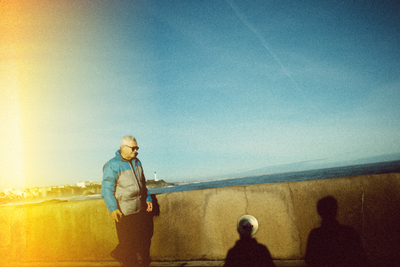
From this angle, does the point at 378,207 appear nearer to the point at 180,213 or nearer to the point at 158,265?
the point at 180,213

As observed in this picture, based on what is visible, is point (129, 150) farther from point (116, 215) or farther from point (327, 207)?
point (327, 207)

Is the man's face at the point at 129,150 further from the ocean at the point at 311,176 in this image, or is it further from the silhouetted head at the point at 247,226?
the ocean at the point at 311,176

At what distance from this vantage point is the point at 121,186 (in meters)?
2.74

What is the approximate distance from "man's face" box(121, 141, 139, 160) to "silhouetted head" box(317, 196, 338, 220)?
2511mm

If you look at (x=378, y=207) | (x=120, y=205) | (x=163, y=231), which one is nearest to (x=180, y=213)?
(x=163, y=231)

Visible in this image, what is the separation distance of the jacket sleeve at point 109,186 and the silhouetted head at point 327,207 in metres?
2.60

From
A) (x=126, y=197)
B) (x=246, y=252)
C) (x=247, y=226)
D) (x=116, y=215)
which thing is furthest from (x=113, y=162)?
(x=246, y=252)

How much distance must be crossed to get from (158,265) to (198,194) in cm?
116

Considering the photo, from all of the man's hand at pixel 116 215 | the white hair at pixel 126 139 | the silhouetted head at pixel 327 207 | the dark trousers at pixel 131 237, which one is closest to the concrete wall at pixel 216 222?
the silhouetted head at pixel 327 207

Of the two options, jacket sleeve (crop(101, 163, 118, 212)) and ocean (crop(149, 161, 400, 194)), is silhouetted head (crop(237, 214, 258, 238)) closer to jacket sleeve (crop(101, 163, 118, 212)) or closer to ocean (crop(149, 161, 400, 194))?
jacket sleeve (crop(101, 163, 118, 212))

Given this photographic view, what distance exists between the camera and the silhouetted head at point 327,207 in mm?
2676

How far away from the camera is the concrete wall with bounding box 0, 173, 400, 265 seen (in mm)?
2545

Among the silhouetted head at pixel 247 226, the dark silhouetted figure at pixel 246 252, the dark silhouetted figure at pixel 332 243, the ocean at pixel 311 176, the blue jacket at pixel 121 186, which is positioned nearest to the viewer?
the dark silhouetted figure at pixel 332 243

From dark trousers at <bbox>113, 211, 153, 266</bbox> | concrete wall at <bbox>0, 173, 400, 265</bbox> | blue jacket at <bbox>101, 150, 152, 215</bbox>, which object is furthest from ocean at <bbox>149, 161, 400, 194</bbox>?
blue jacket at <bbox>101, 150, 152, 215</bbox>
